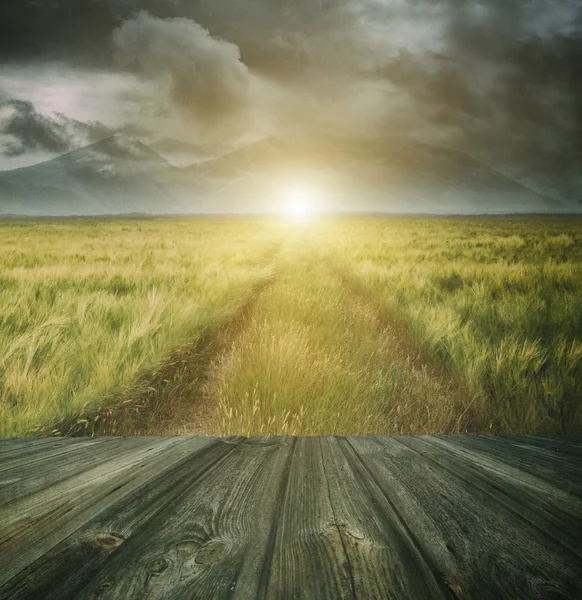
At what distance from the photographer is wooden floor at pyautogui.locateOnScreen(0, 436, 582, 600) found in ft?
2.24

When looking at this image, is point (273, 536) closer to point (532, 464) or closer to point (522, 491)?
point (522, 491)

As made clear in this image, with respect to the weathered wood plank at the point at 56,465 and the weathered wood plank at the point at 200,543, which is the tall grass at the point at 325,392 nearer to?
the weathered wood plank at the point at 56,465

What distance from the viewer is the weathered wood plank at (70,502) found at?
791 mm

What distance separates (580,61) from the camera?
6117 mm

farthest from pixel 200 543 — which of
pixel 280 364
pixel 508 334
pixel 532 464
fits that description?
pixel 508 334

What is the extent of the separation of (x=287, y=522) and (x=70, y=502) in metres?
0.55

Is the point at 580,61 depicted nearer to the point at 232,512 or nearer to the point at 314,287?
the point at 314,287

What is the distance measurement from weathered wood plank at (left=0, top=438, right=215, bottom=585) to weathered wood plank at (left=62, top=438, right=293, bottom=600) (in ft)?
0.29

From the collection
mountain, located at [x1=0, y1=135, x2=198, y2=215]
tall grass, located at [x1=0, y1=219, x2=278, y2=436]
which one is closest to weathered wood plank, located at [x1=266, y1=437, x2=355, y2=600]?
tall grass, located at [x1=0, y1=219, x2=278, y2=436]

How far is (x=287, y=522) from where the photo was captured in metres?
0.86

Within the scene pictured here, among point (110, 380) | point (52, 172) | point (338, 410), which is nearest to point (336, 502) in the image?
point (338, 410)

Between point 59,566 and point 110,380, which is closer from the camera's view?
point 59,566

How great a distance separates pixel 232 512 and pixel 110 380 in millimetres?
1932

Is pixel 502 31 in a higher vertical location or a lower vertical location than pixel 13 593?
higher
